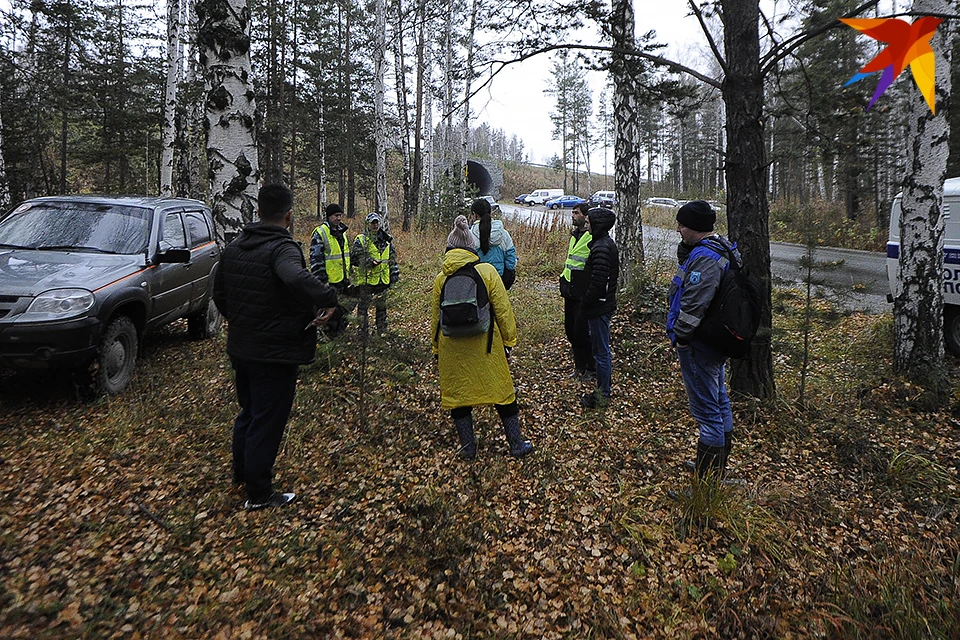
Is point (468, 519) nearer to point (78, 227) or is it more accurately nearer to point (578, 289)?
point (578, 289)

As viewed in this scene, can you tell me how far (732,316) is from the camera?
11.2 ft

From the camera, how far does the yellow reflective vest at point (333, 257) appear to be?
6.47 meters

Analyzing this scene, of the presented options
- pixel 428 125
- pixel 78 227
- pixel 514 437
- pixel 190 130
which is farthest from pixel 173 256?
pixel 428 125

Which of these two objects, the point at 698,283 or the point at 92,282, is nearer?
the point at 698,283

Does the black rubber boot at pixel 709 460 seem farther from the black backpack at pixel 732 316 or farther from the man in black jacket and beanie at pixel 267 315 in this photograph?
the man in black jacket and beanie at pixel 267 315

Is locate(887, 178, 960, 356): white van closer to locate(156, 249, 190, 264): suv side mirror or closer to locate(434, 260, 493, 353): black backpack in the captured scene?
locate(434, 260, 493, 353): black backpack

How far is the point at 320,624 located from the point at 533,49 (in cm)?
510

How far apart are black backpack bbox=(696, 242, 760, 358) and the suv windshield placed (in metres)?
6.08

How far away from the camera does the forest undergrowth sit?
269 cm

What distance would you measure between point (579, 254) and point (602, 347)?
3.41 feet

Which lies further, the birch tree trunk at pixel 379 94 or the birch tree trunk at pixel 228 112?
the birch tree trunk at pixel 379 94

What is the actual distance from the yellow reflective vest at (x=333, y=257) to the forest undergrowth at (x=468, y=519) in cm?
143

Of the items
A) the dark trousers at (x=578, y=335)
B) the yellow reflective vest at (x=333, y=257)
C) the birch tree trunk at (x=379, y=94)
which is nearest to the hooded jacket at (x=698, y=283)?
the dark trousers at (x=578, y=335)

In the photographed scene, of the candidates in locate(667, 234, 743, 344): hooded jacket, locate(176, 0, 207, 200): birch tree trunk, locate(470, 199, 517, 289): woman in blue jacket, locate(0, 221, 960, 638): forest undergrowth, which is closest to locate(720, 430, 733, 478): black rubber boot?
locate(0, 221, 960, 638): forest undergrowth
